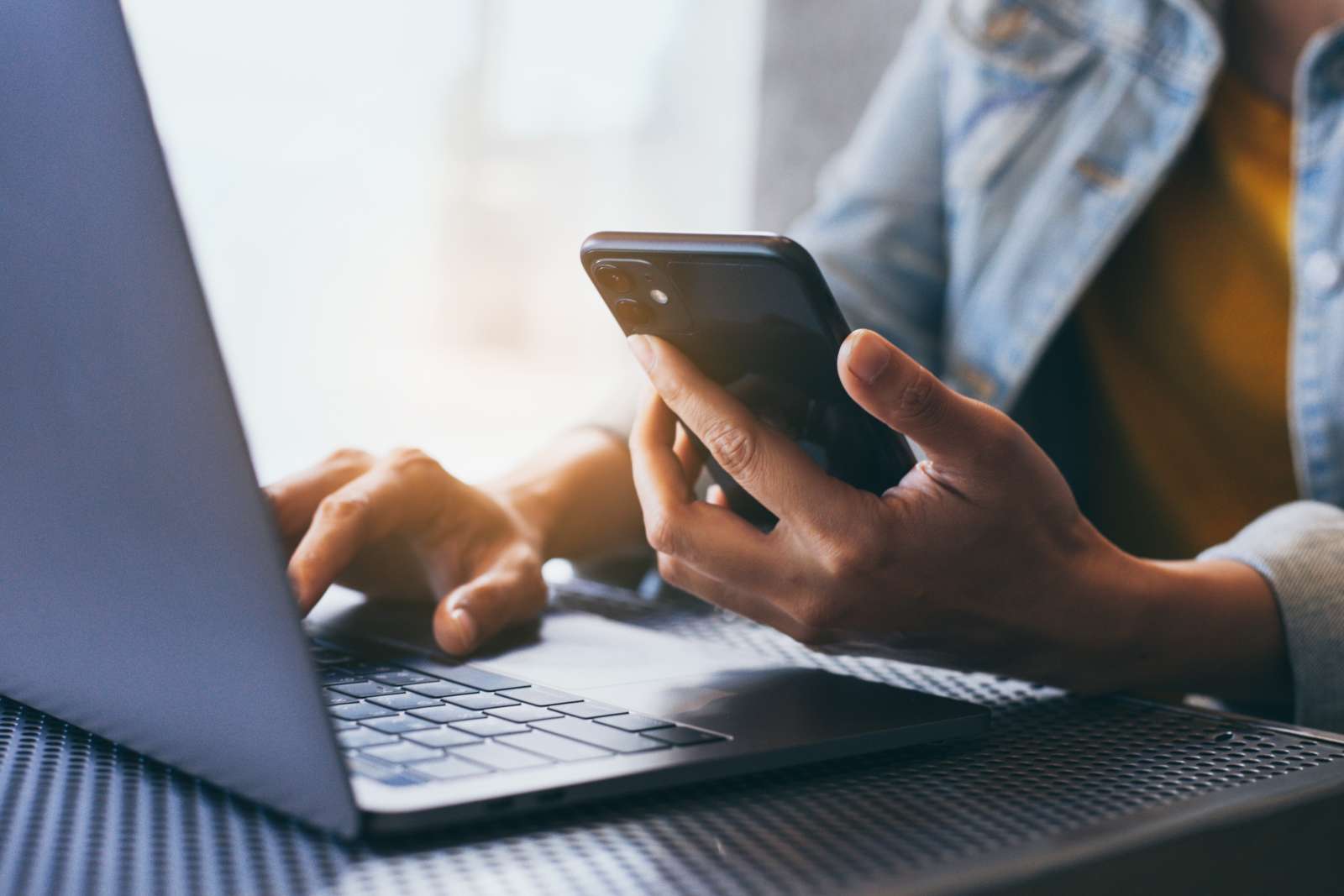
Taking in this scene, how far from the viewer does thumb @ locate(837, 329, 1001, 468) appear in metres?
0.36

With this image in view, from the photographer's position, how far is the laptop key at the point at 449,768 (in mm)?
300

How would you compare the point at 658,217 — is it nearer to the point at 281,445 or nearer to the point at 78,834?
the point at 281,445

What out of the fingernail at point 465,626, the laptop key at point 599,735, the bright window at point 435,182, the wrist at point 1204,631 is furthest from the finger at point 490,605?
the bright window at point 435,182

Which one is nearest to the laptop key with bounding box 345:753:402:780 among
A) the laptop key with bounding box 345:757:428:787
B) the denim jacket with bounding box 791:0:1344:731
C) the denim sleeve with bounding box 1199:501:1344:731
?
the laptop key with bounding box 345:757:428:787

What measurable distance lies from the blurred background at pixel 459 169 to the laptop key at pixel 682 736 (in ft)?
4.09

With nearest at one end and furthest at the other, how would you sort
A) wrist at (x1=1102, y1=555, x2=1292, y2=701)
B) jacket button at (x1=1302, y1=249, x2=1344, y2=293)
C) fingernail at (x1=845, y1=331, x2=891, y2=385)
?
1. fingernail at (x1=845, y1=331, x2=891, y2=385)
2. wrist at (x1=1102, y1=555, x2=1292, y2=701)
3. jacket button at (x1=1302, y1=249, x2=1344, y2=293)

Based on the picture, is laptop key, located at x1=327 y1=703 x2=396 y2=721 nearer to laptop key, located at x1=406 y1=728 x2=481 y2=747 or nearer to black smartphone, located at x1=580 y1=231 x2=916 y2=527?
laptop key, located at x1=406 y1=728 x2=481 y2=747

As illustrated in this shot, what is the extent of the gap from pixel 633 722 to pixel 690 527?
114mm

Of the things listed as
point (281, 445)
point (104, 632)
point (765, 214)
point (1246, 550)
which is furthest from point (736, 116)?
point (104, 632)

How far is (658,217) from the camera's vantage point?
6.48 feet

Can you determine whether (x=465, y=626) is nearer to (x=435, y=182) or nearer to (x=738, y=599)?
(x=738, y=599)

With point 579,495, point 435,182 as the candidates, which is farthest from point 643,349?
point 435,182

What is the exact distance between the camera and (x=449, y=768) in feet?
1.00

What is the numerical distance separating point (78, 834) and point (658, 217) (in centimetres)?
176
